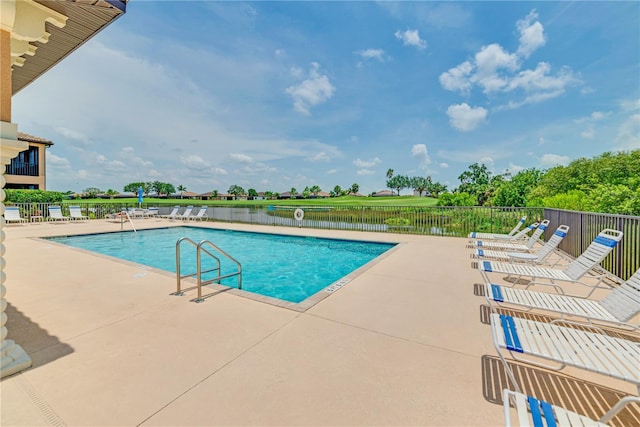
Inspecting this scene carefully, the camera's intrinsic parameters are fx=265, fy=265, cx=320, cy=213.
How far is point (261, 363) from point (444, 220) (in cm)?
964

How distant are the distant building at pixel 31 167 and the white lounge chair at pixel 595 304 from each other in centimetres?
3653

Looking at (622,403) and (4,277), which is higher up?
(4,277)

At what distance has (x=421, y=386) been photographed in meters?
2.08

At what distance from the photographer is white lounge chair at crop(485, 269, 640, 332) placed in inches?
100.0

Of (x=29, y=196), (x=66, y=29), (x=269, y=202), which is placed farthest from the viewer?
(x=269, y=202)

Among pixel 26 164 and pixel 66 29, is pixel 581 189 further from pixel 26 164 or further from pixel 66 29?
pixel 26 164

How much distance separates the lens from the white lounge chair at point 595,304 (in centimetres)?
254

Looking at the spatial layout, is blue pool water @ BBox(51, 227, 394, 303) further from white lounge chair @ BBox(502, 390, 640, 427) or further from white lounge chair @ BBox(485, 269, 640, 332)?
white lounge chair @ BBox(502, 390, 640, 427)

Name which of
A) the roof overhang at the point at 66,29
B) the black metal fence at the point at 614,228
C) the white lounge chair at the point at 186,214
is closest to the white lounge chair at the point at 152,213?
the white lounge chair at the point at 186,214

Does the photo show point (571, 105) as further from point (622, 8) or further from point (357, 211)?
point (357, 211)

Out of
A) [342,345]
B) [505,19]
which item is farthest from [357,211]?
[505,19]

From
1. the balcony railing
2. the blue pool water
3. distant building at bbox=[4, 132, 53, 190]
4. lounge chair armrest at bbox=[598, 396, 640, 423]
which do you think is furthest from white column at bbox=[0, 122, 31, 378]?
distant building at bbox=[4, 132, 53, 190]

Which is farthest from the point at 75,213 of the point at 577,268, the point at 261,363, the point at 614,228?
the point at 614,228

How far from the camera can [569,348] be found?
1950 mm
